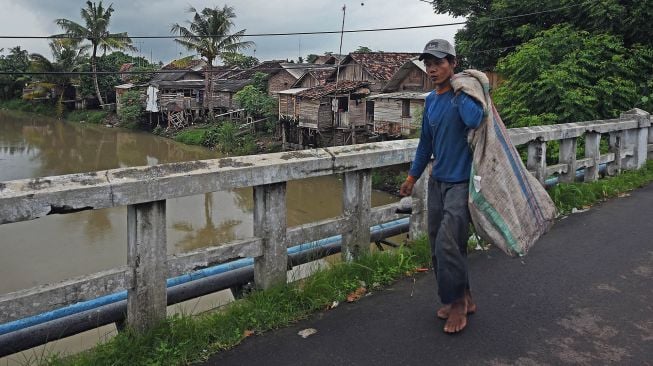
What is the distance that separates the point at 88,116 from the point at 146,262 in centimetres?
5665

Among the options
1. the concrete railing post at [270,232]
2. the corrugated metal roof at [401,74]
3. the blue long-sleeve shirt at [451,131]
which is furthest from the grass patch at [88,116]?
the blue long-sleeve shirt at [451,131]

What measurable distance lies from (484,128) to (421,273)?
60.3 inches

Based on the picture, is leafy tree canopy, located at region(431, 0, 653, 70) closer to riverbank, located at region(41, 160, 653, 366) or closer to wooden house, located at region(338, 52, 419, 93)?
wooden house, located at region(338, 52, 419, 93)

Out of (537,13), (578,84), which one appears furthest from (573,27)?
(578,84)

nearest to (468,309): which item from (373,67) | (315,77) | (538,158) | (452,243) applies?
(452,243)

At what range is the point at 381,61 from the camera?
33625 mm

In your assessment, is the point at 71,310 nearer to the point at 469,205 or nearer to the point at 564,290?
the point at 469,205

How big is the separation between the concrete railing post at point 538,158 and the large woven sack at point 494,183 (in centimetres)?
305

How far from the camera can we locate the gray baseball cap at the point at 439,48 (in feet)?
10.1

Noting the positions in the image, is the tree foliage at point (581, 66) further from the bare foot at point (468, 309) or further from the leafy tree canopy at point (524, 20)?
the bare foot at point (468, 309)

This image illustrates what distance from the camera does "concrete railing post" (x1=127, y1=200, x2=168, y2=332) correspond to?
291 centimetres

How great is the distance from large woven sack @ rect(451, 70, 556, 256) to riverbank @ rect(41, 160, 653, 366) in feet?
3.62

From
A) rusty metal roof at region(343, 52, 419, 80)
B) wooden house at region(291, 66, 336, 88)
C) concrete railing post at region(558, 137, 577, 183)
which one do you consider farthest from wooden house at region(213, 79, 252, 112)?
concrete railing post at region(558, 137, 577, 183)

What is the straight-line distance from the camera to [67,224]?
18.2m
